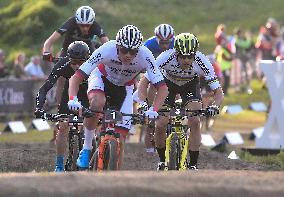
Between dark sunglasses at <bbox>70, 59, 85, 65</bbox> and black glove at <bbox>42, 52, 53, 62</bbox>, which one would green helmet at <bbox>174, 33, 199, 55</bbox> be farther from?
black glove at <bbox>42, 52, 53, 62</bbox>

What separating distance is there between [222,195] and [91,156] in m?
4.42

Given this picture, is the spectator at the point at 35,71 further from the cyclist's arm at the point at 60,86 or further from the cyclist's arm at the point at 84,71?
the cyclist's arm at the point at 84,71

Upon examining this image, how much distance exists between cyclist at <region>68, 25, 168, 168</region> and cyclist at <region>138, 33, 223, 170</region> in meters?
0.81

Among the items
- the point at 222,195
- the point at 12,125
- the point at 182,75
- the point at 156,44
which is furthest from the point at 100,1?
the point at 222,195

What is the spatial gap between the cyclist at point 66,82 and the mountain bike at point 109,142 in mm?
1553

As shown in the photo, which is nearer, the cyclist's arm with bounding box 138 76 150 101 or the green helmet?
the green helmet

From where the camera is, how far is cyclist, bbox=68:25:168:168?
467 inches

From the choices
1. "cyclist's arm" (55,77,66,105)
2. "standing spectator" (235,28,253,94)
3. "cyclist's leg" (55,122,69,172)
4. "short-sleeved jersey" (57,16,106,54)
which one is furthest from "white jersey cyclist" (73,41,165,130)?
"standing spectator" (235,28,253,94)

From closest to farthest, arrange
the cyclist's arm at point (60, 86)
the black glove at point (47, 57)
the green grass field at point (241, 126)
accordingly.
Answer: the cyclist's arm at point (60, 86) → the black glove at point (47, 57) → the green grass field at point (241, 126)

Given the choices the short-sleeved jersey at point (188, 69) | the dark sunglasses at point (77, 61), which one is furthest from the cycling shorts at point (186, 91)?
the dark sunglasses at point (77, 61)

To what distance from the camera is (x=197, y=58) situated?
13.3m

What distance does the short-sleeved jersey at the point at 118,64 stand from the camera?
12.0 metres

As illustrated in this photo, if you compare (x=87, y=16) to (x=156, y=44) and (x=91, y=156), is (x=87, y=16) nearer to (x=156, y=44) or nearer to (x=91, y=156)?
(x=156, y=44)

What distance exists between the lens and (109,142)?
11.4 meters
